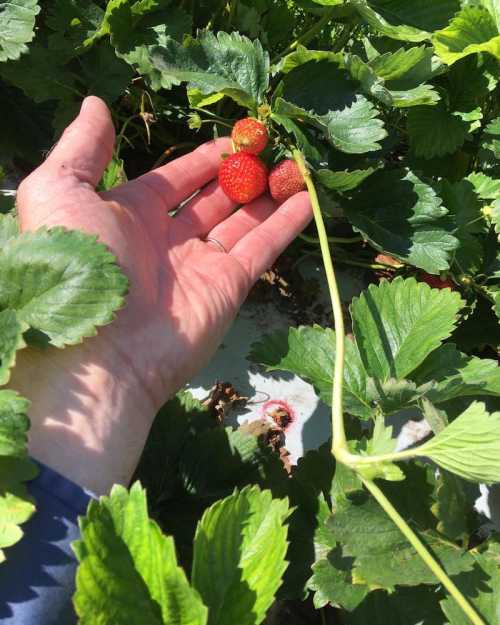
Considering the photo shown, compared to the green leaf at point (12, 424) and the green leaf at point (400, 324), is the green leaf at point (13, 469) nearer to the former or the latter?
the green leaf at point (12, 424)

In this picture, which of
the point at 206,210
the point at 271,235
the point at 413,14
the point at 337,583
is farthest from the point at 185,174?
the point at 337,583

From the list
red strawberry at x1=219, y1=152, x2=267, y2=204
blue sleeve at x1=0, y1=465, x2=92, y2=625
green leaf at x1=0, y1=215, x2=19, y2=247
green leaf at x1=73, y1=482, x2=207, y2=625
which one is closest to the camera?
green leaf at x1=73, y1=482, x2=207, y2=625

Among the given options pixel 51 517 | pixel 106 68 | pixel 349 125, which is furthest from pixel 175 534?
pixel 106 68

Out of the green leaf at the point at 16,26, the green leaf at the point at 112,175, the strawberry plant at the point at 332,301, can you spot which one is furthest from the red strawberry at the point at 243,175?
the green leaf at the point at 16,26

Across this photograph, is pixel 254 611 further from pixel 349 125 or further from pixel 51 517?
pixel 349 125

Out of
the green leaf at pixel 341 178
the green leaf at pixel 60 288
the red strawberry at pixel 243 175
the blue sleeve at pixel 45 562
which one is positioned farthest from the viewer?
the red strawberry at pixel 243 175

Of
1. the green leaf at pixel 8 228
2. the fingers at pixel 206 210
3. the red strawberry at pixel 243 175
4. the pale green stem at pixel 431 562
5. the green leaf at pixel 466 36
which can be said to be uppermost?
the green leaf at pixel 8 228

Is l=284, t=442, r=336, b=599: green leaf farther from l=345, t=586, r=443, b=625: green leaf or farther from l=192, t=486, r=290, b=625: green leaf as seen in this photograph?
l=192, t=486, r=290, b=625: green leaf

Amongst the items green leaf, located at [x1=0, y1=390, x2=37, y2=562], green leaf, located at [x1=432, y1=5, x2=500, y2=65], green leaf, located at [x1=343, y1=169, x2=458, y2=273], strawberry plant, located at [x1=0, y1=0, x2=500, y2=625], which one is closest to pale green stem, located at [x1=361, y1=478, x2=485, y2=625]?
strawberry plant, located at [x1=0, y1=0, x2=500, y2=625]
